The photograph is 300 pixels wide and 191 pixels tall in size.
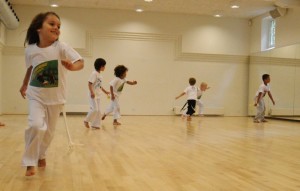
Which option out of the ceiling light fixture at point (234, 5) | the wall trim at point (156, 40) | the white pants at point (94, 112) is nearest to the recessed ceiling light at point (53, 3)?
the wall trim at point (156, 40)

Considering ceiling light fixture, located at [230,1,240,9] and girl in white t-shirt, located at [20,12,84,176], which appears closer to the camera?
girl in white t-shirt, located at [20,12,84,176]

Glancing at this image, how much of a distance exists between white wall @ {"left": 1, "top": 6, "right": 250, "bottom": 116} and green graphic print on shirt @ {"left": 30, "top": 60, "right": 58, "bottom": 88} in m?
11.0

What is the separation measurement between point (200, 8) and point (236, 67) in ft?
10.4

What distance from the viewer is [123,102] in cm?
1473

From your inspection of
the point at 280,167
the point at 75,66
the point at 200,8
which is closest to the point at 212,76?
the point at 200,8

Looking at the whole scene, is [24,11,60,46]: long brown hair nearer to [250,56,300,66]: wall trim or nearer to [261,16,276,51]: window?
[250,56,300,66]: wall trim

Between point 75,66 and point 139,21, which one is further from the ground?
point 139,21

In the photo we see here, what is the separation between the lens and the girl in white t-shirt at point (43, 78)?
322 centimetres

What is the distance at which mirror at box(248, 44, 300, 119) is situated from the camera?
12.9m

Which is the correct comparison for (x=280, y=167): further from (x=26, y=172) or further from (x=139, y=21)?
(x=139, y=21)

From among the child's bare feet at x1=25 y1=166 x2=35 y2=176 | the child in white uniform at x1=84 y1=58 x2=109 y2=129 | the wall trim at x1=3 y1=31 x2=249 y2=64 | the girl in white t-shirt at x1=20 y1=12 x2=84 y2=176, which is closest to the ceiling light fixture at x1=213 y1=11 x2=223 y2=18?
the wall trim at x1=3 y1=31 x2=249 y2=64

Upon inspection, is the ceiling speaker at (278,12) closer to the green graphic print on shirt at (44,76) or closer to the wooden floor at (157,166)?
the wooden floor at (157,166)

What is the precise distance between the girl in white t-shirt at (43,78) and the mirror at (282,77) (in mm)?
10947

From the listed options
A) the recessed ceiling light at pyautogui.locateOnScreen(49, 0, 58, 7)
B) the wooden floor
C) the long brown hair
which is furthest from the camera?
the recessed ceiling light at pyautogui.locateOnScreen(49, 0, 58, 7)
